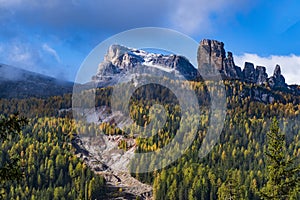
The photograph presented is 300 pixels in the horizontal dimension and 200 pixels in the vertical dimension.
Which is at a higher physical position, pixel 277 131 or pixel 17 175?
pixel 277 131

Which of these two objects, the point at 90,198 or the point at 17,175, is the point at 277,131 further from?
the point at 90,198

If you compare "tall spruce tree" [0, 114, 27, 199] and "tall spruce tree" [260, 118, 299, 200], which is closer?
"tall spruce tree" [0, 114, 27, 199]

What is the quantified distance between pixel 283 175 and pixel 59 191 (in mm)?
146576

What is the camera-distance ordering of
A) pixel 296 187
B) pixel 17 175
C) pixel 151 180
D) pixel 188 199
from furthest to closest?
pixel 151 180
pixel 188 199
pixel 296 187
pixel 17 175

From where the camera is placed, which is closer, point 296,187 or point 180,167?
point 296,187

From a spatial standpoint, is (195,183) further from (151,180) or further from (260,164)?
(260,164)

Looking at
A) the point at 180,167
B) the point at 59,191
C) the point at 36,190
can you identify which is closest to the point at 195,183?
the point at 180,167

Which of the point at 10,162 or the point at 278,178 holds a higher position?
the point at 10,162

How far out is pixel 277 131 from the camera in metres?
28.6

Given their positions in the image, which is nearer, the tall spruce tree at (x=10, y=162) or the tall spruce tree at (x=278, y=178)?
the tall spruce tree at (x=10, y=162)

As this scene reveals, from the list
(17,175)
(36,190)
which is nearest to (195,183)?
(36,190)

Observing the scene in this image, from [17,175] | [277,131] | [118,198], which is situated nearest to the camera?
[17,175]

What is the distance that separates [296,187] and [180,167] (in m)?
167

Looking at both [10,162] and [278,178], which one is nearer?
[10,162]
